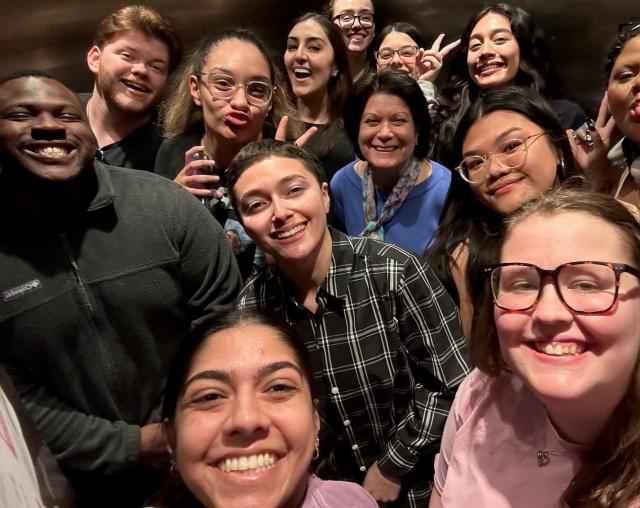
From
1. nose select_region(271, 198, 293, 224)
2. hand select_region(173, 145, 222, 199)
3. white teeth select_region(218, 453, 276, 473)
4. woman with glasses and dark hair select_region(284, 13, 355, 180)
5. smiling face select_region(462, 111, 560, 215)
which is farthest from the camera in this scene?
woman with glasses and dark hair select_region(284, 13, 355, 180)

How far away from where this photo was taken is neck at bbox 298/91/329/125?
70.8 inches

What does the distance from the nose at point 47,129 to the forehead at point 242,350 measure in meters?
0.37

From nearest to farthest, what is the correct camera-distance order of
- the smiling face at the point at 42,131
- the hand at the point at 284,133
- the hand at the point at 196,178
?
the smiling face at the point at 42,131
the hand at the point at 196,178
the hand at the point at 284,133

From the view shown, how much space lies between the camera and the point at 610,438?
630 millimetres

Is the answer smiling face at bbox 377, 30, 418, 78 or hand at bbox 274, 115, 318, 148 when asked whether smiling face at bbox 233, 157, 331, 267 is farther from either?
smiling face at bbox 377, 30, 418, 78

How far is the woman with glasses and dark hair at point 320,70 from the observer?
1762mm

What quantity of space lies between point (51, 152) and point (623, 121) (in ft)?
3.38

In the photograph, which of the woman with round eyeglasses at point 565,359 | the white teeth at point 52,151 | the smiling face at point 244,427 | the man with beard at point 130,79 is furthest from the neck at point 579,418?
the man with beard at point 130,79

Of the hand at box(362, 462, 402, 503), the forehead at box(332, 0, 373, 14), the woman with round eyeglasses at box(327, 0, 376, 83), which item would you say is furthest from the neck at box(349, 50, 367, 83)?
the hand at box(362, 462, 402, 503)

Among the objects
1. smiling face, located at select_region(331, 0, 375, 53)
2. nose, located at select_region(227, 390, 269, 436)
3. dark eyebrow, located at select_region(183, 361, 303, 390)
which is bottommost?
nose, located at select_region(227, 390, 269, 436)

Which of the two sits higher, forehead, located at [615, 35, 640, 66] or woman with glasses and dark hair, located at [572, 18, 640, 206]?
forehead, located at [615, 35, 640, 66]

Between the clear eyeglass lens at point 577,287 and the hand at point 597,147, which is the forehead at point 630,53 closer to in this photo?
the hand at point 597,147

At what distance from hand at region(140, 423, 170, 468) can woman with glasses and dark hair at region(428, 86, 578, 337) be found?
588 mm

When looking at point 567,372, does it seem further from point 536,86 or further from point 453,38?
point 453,38
